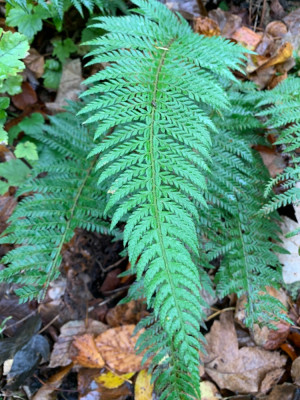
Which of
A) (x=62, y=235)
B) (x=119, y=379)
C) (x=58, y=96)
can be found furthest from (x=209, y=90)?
(x=119, y=379)

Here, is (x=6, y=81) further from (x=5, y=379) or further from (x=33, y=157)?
(x=5, y=379)

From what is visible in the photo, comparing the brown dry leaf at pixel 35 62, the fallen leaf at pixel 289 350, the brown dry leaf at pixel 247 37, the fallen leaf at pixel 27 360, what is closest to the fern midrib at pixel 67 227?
the fallen leaf at pixel 27 360

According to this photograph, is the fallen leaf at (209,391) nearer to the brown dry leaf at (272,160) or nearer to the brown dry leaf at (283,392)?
the brown dry leaf at (283,392)

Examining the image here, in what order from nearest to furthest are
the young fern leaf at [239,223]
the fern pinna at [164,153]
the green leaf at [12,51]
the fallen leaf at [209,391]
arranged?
the fern pinna at [164,153] → the green leaf at [12,51] → the young fern leaf at [239,223] → the fallen leaf at [209,391]

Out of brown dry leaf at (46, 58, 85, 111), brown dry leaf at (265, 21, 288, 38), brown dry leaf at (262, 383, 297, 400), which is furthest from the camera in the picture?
brown dry leaf at (46, 58, 85, 111)

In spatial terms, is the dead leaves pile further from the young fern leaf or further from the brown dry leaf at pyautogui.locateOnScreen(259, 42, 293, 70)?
the young fern leaf

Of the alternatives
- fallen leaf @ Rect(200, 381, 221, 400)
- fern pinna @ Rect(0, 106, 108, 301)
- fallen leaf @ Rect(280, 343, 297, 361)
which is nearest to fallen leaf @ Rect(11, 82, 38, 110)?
fern pinna @ Rect(0, 106, 108, 301)
